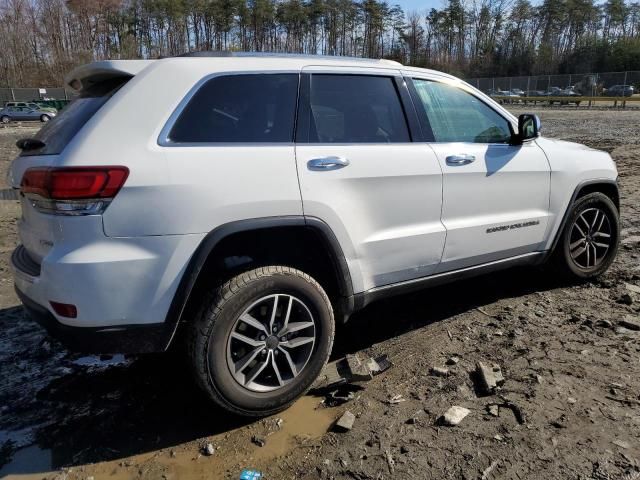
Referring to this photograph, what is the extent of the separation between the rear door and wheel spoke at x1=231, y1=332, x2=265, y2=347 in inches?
27.9

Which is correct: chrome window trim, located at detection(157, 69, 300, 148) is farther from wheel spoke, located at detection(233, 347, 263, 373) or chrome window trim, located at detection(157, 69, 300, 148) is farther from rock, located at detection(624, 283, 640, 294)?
rock, located at detection(624, 283, 640, 294)

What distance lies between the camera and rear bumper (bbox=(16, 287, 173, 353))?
248 centimetres

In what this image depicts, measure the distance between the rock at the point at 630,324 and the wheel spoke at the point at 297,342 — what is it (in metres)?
2.46

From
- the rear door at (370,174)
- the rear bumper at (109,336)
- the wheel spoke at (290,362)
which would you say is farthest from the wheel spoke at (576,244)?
the rear bumper at (109,336)

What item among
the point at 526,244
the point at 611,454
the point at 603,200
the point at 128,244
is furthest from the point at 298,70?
the point at 603,200

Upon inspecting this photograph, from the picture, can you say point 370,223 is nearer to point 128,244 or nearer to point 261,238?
point 261,238

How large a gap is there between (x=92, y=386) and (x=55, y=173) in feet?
5.23

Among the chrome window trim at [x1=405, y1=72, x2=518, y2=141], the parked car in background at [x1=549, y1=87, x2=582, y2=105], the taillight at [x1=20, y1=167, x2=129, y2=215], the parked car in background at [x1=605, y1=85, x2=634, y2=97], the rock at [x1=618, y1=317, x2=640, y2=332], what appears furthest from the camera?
the parked car in background at [x1=549, y1=87, x2=582, y2=105]

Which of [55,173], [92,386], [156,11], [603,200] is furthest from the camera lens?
[156,11]

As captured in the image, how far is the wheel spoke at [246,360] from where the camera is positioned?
282cm

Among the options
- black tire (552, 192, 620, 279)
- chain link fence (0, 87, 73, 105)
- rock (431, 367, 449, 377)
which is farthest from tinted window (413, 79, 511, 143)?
chain link fence (0, 87, 73, 105)

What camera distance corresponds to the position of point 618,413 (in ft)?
9.29

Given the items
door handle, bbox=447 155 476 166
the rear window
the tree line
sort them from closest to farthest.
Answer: the rear window → door handle, bbox=447 155 476 166 → the tree line

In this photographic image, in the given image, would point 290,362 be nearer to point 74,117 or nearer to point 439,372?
point 439,372
